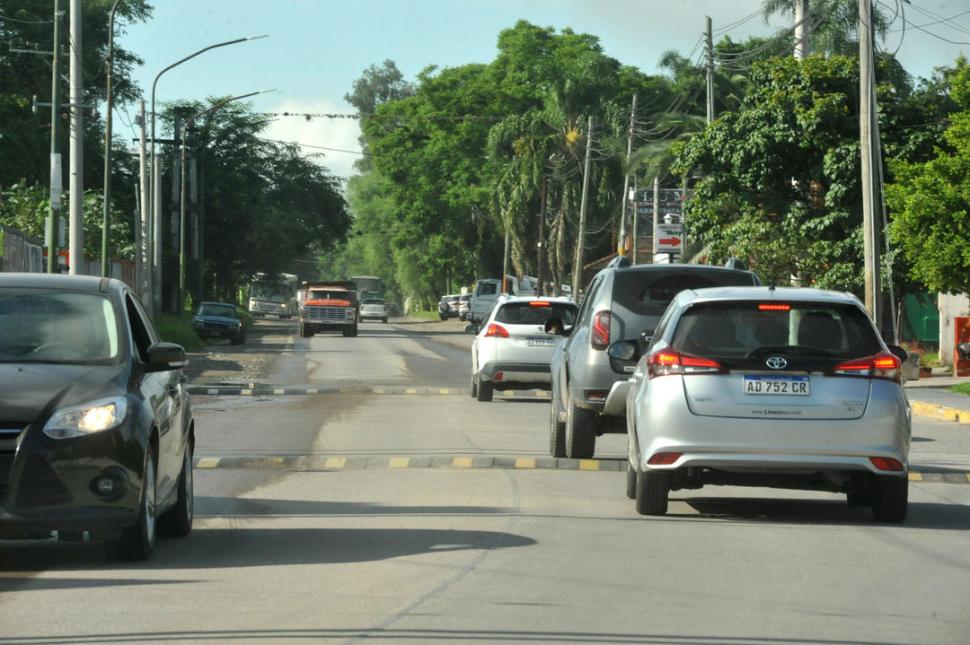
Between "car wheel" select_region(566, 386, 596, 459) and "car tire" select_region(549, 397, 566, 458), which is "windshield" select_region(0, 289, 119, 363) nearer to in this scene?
"car wheel" select_region(566, 386, 596, 459)

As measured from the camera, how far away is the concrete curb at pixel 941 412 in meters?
24.2

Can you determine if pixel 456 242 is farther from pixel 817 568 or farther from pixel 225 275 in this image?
pixel 817 568

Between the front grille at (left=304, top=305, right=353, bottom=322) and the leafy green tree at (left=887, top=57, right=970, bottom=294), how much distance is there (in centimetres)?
3686

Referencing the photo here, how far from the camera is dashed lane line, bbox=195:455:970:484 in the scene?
1542 cm

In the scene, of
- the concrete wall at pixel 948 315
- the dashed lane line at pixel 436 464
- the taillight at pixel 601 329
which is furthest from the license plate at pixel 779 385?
the concrete wall at pixel 948 315

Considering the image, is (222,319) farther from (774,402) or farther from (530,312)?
(774,402)

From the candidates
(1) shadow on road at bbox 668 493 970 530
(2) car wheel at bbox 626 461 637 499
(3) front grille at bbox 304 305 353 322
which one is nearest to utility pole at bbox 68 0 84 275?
(2) car wheel at bbox 626 461 637 499

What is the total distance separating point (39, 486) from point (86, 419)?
1.41 feet

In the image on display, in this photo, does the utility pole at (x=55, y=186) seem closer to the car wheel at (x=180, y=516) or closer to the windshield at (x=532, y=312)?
the windshield at (x=532, y=312)

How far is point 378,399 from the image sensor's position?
27578 mm

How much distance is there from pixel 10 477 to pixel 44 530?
1.06ft

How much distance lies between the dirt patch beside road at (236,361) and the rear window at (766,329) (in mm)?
22038

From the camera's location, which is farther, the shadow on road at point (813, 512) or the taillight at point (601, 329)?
the taillight at point (601, 329)

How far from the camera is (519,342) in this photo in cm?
2594
